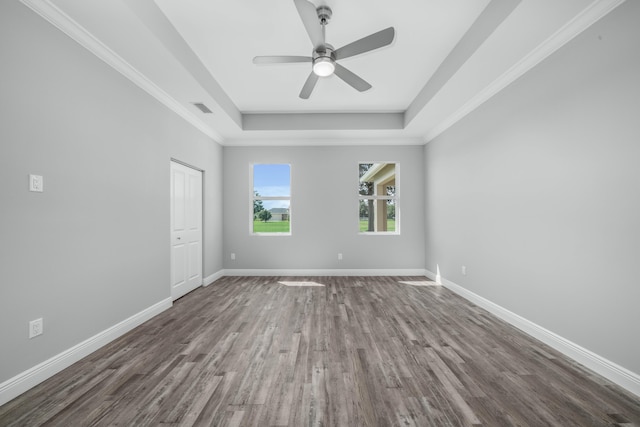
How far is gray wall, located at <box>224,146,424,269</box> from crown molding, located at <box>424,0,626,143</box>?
196 cm

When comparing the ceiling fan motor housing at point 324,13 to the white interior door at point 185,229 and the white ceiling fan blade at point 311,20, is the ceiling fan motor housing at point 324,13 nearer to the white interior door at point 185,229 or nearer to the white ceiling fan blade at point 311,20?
the white ceiling fan blade at point 311,20

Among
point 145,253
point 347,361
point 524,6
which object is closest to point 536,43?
point 524,6

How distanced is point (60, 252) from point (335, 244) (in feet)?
13.0

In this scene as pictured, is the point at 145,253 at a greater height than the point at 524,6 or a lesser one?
lesser

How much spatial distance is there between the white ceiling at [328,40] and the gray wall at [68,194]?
30 cm

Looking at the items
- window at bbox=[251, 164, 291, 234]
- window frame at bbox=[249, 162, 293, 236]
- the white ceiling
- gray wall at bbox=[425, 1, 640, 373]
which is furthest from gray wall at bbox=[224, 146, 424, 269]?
gray wall at bbox=[425, 1, 640, 373]

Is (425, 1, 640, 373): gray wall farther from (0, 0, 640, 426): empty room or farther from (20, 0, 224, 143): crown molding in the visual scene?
(20, 0, 224, 143): crown molding

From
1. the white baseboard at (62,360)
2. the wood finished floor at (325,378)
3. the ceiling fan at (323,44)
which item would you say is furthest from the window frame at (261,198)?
the ceiling fan at (323,44)

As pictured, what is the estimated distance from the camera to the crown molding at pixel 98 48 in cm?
189

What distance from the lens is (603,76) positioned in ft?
6.39

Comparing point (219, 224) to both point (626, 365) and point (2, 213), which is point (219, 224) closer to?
point (2, 213)

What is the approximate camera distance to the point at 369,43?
7.15ft

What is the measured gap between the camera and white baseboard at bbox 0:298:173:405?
1696 mm

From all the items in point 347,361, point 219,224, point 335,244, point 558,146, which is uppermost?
point 558,146
